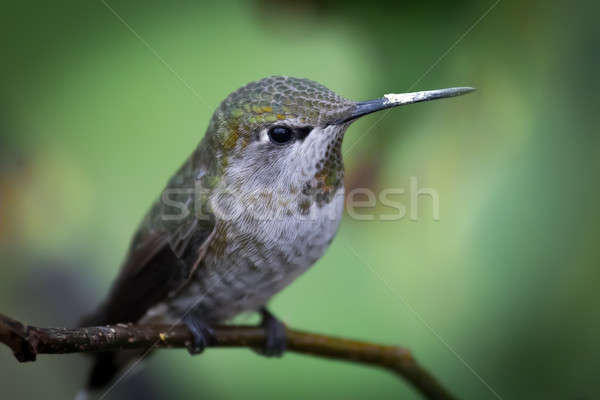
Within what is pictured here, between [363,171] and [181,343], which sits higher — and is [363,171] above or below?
above

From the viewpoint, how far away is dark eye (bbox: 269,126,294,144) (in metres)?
1.60

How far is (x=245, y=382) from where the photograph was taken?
2.01 m

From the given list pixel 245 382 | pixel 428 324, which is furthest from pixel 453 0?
pixel 245 382

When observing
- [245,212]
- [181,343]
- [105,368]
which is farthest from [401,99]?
[105,368]

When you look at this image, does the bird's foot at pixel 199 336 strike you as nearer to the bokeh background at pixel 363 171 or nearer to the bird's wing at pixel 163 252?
the bird's wing at pixel 163 252

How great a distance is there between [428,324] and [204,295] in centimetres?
73

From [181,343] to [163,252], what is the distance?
429mm

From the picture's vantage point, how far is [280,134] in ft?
5.29

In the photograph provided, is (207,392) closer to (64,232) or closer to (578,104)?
(64,232)

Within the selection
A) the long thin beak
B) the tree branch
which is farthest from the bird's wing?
the long thin beak

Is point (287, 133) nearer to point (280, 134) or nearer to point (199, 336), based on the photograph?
point (280, 134)

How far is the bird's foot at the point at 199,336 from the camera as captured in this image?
1779 millimetres

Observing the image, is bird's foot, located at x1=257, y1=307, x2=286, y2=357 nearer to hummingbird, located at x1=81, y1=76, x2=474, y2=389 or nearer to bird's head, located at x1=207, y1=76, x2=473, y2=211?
hummingbird, located at x1=81, y1=76, x2=474, y2=389

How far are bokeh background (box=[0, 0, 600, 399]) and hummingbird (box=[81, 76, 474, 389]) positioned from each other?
258 millimetres
